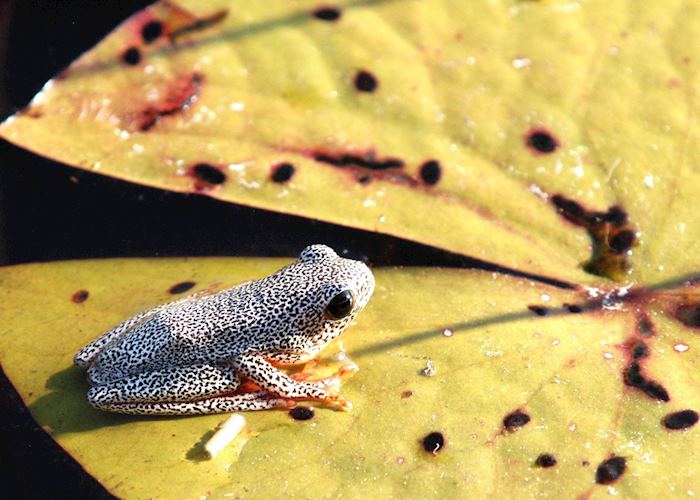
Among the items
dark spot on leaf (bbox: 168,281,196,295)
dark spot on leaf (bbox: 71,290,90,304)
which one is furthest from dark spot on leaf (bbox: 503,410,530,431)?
dark spot on leaf (bbox: 71,290,90,304)

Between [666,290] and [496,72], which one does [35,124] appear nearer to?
[496,72]

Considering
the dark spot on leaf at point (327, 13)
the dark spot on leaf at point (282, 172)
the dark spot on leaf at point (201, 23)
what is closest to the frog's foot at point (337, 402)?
the dark spot on leaf at point (282, 172)

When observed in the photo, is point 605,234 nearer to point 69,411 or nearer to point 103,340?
point 103,340

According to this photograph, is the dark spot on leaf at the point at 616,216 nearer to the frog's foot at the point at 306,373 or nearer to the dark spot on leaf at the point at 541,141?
the dark spot on leaf at the point at 541,141

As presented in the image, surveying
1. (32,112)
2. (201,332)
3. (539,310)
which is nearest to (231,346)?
(201,332)

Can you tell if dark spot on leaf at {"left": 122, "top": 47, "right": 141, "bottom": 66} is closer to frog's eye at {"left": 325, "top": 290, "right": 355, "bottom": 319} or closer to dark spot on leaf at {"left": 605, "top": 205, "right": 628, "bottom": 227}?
frog's eye at {"left": 325, "top": 290, "right": 355, "bottom": 319}
